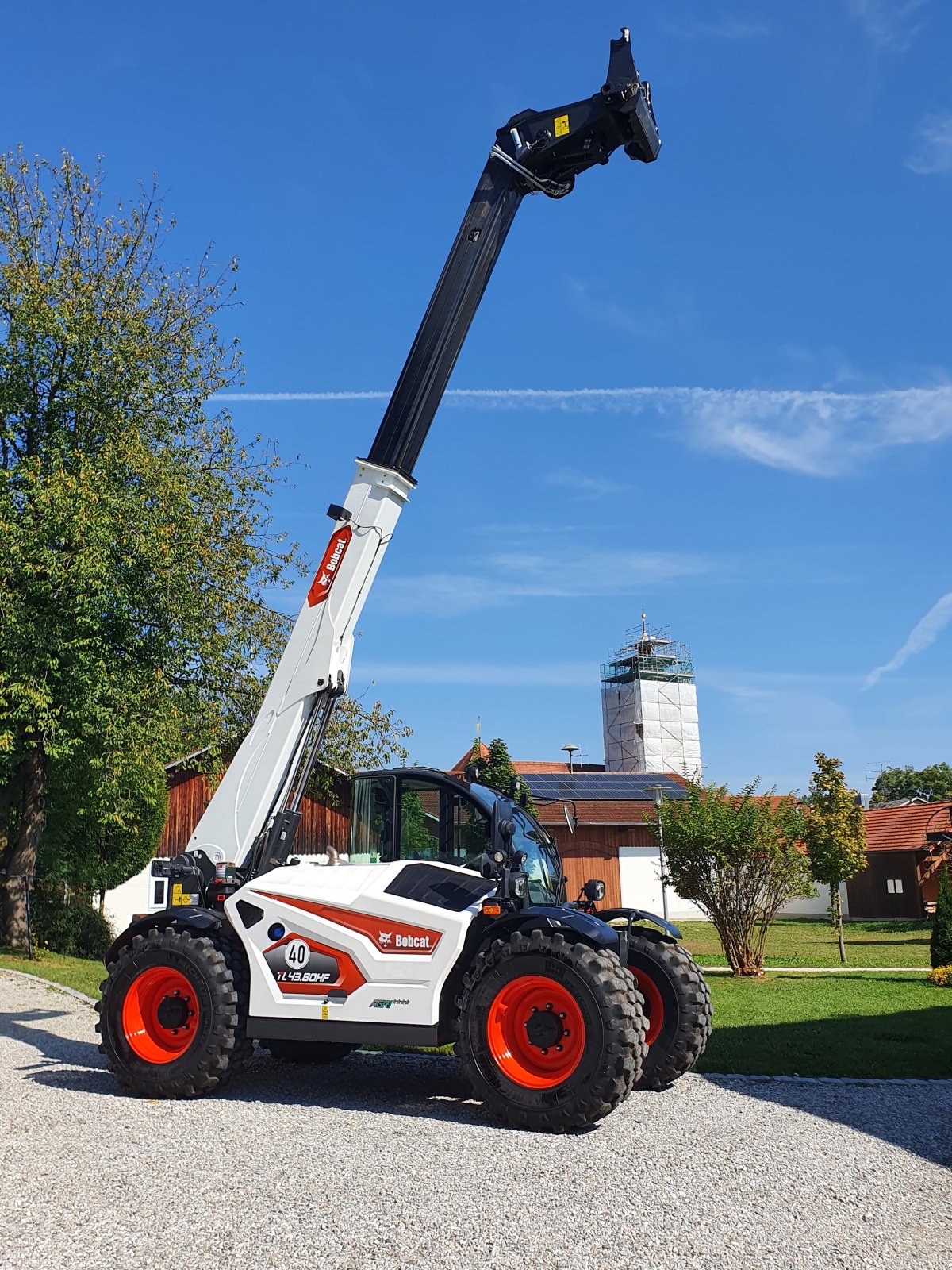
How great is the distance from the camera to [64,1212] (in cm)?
505

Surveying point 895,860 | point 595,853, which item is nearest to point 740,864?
point 595,853

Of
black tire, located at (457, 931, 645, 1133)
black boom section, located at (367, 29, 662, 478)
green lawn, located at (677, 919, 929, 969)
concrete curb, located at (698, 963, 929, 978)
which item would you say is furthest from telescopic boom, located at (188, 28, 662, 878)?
green lawn, located at (677, 919, 929, 969)

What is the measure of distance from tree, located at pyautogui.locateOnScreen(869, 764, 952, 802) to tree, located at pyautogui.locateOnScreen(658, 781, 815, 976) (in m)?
71.1

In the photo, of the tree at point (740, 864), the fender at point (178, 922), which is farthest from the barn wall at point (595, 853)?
the fender at point (178, 922)

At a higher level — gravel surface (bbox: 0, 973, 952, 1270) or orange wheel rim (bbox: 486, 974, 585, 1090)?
orange wheel rim (bbox: 486, 974, 585, 1090)

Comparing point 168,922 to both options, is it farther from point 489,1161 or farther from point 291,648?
point 489,1161

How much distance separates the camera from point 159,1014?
25.7ft

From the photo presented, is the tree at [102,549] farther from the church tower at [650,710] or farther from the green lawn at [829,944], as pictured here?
the church tower at [650,710]

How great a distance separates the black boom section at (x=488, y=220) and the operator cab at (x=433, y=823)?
104 inches

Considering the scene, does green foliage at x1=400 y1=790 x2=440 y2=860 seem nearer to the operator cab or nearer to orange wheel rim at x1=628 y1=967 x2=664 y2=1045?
the operator cab

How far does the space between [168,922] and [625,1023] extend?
3667 millimetres

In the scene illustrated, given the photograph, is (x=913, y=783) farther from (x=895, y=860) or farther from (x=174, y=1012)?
(x=174, y=1012)

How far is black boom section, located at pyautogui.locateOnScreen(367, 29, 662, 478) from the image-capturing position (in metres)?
8.40

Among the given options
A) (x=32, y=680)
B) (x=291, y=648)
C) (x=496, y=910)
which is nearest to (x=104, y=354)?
(x=32, y=680)
